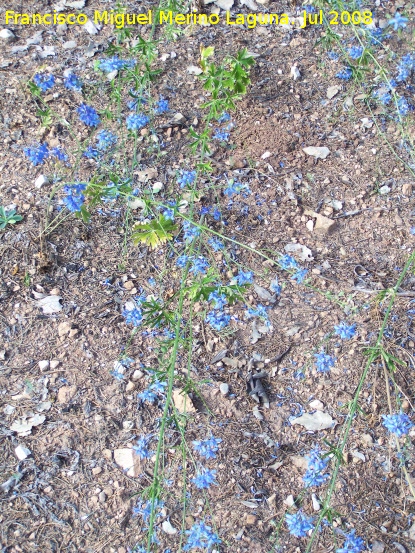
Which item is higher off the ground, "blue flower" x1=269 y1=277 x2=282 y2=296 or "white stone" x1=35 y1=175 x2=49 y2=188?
"white stone" x1=35 y1=175 x2=49 y2=188

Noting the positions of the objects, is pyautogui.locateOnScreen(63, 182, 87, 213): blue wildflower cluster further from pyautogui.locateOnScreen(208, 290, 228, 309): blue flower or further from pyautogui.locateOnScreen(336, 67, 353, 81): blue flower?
pyautogui.locateOnScreen(336, 67, 353, 81): blue flower

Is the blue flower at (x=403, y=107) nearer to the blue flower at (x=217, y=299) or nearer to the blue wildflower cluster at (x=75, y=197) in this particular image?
the blue flower at (x=217, y=299)

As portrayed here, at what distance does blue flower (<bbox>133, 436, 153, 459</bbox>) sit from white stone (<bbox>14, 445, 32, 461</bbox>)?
41cm

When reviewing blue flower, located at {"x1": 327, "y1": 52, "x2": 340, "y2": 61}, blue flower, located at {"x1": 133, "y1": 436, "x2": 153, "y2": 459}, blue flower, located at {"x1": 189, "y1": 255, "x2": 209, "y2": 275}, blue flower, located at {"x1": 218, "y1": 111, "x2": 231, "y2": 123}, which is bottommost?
blue flower, located at {"x1": 133, "y1": 436, "x2": 153, "y2": 459}

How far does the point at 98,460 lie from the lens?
7.61 ft

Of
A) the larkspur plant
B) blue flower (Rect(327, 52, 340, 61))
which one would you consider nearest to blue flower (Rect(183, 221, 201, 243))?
the larkspur plant

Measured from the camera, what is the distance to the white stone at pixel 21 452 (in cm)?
230

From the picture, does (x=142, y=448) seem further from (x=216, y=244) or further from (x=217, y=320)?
(x=216, y=244)

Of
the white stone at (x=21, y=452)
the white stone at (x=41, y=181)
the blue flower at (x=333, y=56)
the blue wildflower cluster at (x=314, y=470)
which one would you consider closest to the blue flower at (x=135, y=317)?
the white stone at (x=21, y=452)

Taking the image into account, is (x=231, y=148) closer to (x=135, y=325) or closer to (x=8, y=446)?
(x=135, y=325)

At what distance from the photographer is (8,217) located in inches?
114

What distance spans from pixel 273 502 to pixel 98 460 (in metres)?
0.68

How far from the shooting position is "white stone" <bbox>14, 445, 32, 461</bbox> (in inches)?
90.6

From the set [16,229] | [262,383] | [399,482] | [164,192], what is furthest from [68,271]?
[399,482]
